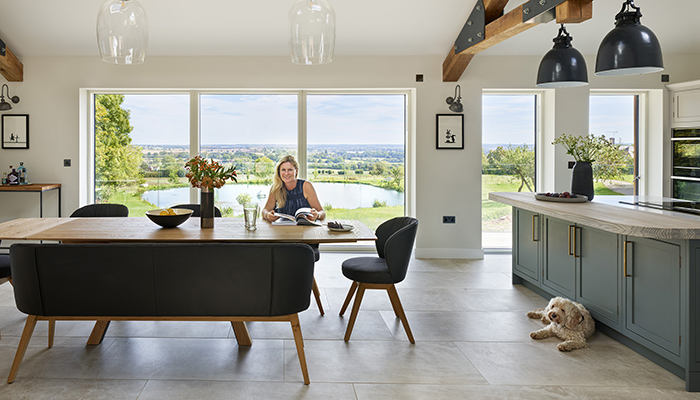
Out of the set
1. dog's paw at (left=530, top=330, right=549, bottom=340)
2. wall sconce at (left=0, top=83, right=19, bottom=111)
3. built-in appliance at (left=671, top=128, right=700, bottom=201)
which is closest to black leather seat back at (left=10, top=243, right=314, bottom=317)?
dog's paw at (left=530, top=330, right=549, bottom=340)

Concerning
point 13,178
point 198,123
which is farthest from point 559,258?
point 13,178

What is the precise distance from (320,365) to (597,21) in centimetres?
453

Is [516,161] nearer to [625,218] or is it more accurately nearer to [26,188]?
[625,218]

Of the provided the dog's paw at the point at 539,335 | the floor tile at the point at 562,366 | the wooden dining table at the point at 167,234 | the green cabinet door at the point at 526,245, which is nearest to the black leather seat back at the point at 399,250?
the wooden dining table at the point at 167,234

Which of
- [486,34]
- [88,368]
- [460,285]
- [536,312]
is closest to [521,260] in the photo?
[460,285]

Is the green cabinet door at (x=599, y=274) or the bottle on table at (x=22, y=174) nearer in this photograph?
the green cabinet door at (x=599, y=274)

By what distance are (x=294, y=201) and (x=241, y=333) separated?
4.96ft

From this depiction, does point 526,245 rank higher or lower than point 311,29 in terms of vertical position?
lower

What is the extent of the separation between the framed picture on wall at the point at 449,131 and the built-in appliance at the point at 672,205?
228 cm

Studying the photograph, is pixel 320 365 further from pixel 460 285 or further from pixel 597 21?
pixel 597 21

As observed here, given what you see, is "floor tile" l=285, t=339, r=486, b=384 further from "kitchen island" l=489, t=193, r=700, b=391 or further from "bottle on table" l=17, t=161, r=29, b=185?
"bottle on table" l=17, t=161, r=29, b=185

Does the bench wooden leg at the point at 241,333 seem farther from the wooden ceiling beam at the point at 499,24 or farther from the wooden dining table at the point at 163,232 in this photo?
the wooden ceiling beam at the point at 499,24

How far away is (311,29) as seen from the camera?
7.85 ft

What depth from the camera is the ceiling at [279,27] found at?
4.92m
